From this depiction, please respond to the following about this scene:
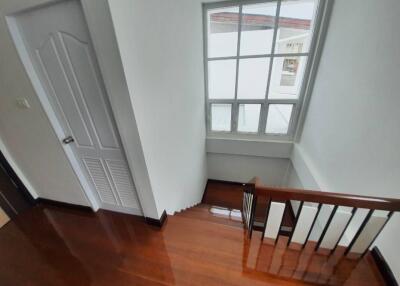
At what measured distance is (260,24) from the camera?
281 cm

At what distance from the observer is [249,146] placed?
3705 mm

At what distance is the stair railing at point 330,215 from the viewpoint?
3.42ft

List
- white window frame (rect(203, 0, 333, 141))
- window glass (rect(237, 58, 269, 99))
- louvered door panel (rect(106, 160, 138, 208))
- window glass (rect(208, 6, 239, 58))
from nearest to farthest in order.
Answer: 1. louvered door panel (rect(106, 160, 138, 208))
2. white window frame (rect(203, 0, 333, 141))
3. window glass (rect(208, 6, 239, 58))
4. window glass (rect(237, 58, 269, 99))

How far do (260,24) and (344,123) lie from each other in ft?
6.86

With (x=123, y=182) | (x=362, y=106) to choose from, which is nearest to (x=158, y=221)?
(x=123, y=182)

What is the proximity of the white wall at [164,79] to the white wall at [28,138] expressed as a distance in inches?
24.4

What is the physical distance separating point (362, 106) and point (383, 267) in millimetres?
1417

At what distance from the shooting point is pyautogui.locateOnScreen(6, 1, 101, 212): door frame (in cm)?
121

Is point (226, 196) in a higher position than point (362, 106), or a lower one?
lower

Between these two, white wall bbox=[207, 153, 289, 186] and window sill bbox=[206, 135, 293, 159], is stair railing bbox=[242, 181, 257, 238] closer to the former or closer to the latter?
window sill bbox=[206, 135, 293, 159]

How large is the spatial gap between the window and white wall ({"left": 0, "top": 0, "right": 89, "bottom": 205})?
2.64m

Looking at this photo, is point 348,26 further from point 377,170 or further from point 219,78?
point 219,78

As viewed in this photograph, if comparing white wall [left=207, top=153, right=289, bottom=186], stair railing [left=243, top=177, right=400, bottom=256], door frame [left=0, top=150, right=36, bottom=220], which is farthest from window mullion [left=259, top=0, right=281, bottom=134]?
door frame [left=0, top=150, right=36, bottom=220]

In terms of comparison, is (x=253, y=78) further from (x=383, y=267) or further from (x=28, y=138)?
(x=28, y=138)
